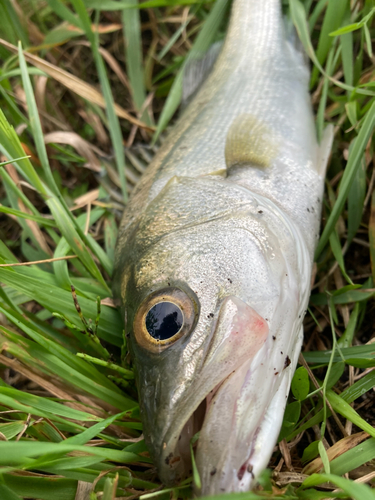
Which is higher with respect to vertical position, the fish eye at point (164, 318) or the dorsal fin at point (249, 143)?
the dorsal fin at point (249, 143)

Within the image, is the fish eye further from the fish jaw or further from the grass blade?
the grass blade

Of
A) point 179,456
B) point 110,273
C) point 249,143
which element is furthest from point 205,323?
point 249,143

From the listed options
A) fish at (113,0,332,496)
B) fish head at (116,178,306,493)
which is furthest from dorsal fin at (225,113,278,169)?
fish head at (116,178,306,493)

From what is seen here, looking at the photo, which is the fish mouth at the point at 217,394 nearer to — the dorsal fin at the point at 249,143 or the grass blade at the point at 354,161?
the grass blade at the point at 354,161

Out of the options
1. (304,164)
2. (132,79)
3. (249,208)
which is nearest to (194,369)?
(249,208)

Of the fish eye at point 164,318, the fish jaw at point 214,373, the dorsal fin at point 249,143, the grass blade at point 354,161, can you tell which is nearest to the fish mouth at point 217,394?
the fish jaw at point 214,373

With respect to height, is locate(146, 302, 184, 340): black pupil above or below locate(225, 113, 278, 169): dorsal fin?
below
